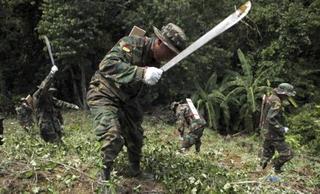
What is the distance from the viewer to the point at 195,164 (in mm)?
7297

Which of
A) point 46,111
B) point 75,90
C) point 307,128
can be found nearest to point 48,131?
point 46,111

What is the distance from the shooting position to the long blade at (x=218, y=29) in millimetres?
5531

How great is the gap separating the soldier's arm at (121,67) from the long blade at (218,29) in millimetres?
360

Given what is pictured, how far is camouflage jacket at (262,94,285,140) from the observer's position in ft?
33.2

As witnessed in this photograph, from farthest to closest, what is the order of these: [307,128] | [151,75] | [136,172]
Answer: [307,128] < [136,172] < [151,75]

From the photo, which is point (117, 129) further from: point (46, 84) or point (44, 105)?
point (44, 105)

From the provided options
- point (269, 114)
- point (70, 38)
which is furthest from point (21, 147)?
Result: point (70, 38)

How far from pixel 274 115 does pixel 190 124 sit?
10.3 feet

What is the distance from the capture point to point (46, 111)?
459 inches

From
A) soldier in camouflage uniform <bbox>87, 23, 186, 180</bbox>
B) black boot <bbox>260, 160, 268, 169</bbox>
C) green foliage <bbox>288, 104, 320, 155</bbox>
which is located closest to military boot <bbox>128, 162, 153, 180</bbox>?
soldier in camouflage uniform <bbox>87, 23, 186, 180</bbox>

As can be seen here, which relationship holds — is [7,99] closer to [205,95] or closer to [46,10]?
[46,10]

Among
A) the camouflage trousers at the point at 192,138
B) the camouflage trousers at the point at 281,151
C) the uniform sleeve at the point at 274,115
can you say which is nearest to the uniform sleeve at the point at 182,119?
the camouflage trousers at the point at 192,138

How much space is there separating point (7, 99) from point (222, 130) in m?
8.26

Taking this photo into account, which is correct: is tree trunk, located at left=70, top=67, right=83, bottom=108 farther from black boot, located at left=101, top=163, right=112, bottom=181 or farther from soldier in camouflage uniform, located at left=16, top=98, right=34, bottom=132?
black boot, located at left=101, top=163, right=112, bottom=181
